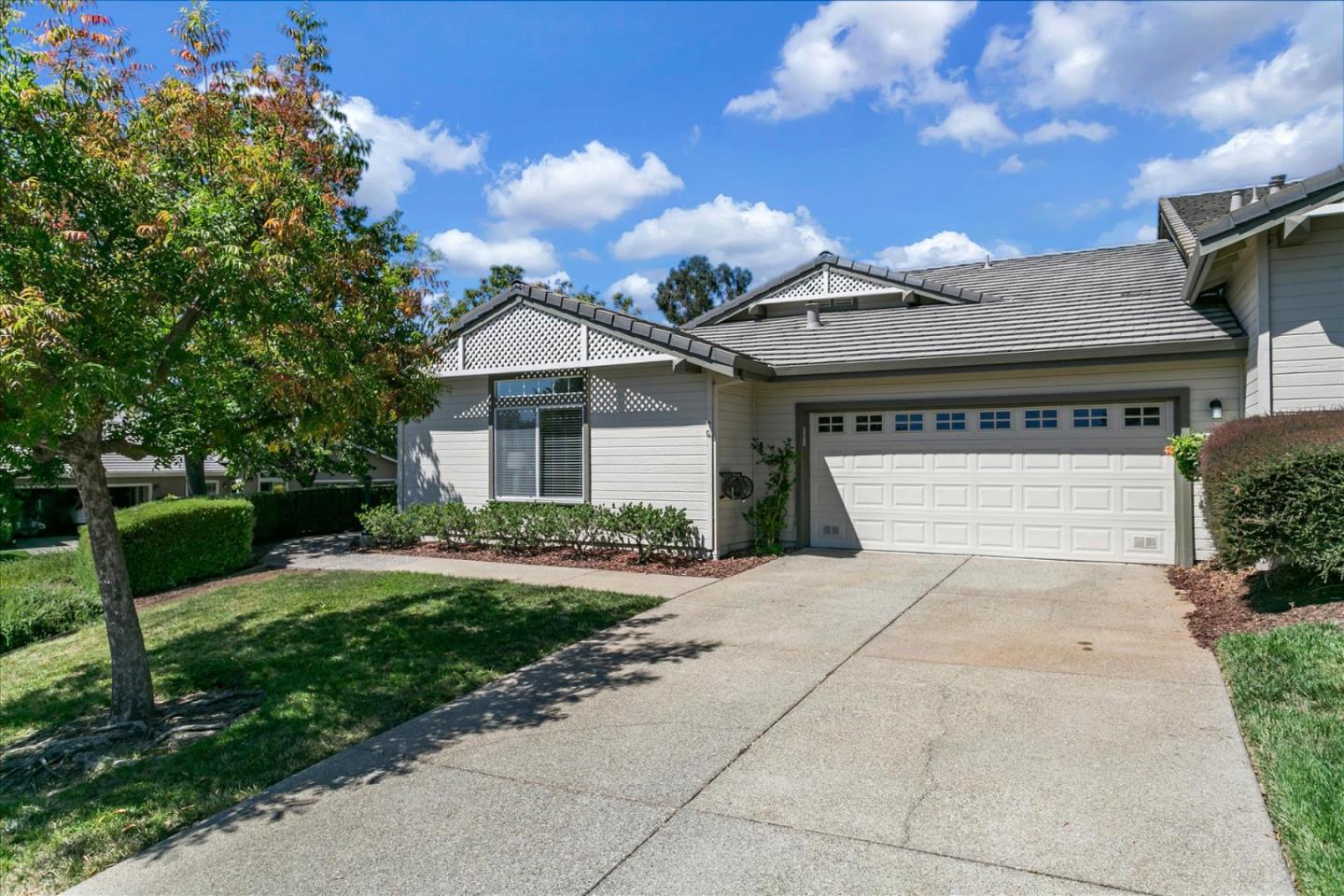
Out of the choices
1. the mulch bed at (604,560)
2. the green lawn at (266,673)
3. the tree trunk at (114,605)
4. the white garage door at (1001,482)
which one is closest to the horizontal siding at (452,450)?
the mulch bed at (604,560)

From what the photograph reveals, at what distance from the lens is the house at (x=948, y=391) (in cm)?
835

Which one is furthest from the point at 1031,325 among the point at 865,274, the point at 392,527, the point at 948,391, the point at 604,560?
the point at 392,527

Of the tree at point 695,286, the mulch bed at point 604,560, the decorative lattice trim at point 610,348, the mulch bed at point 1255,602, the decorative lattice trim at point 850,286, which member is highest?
the tree at point 695,286

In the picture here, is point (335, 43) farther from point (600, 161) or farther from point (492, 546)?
point (600, 161)

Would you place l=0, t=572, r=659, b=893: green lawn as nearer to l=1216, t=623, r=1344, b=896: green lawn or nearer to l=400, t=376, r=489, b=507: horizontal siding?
l=400, t=376, r=489, b=507: horizontal siding

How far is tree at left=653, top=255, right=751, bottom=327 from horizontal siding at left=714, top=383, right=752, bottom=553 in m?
34.3

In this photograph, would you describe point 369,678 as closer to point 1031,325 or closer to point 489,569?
point 489,569

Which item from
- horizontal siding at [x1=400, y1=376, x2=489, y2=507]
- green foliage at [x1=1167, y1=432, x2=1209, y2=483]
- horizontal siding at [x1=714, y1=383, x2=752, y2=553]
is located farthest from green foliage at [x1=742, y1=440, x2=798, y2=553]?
green foliage at [x1=1167, y1=432, x2=1209, y2=483]

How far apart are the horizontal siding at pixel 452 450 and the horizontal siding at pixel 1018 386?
15.4ft

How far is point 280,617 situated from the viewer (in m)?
8.28

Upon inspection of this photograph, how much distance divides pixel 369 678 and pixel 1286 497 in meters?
7.14

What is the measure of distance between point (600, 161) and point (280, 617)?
1543 cm

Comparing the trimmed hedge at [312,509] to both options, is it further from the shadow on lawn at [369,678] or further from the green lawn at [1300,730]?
the green lawn at [1300,730]

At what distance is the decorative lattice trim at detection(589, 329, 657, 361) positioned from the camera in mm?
11219
